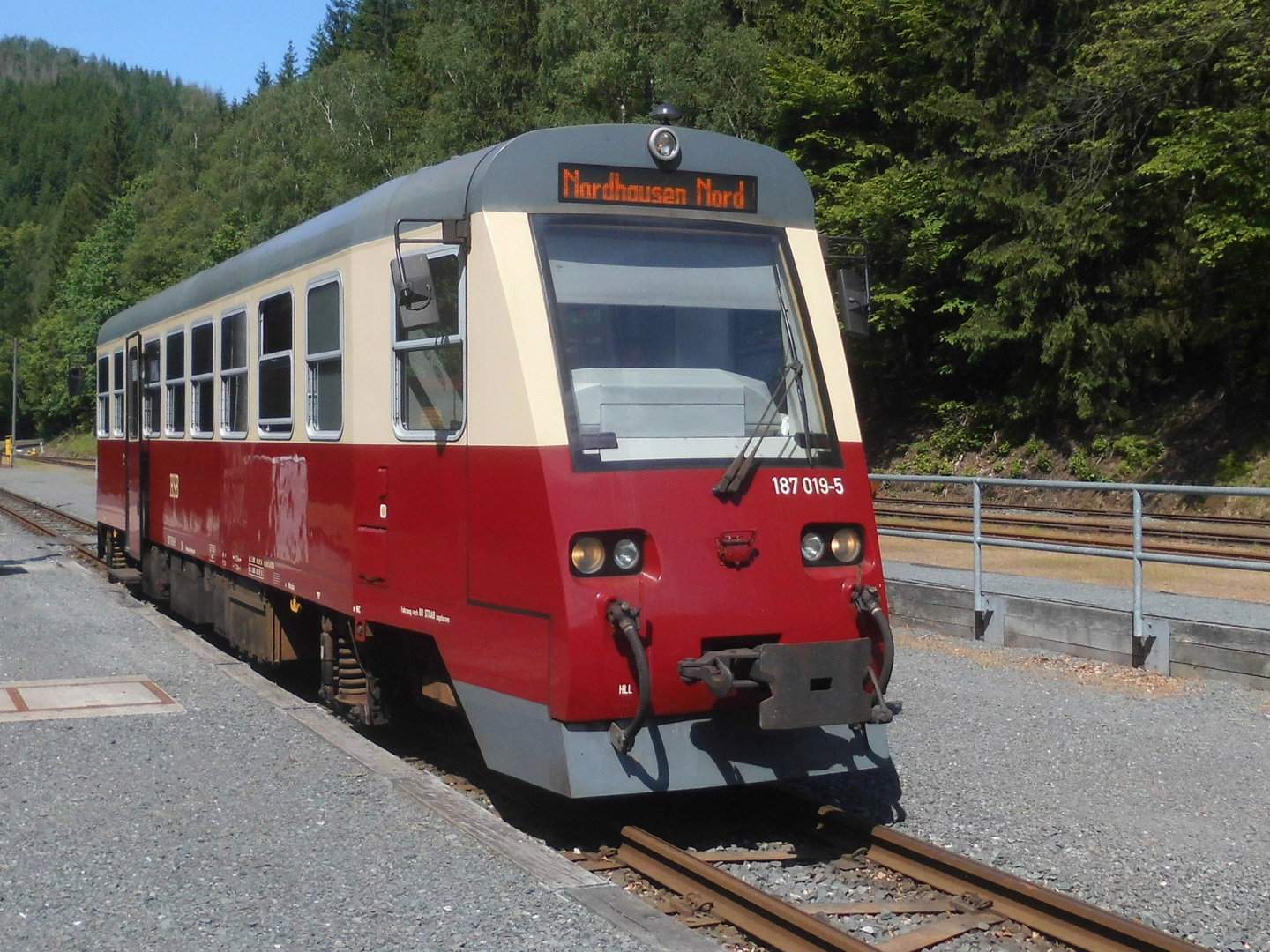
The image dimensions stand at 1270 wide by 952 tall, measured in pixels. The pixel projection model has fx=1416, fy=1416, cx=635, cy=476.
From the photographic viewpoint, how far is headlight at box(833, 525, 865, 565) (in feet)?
20.5

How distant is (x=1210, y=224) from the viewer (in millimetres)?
22875

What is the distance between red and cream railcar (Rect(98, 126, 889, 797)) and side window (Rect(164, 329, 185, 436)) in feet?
14.6

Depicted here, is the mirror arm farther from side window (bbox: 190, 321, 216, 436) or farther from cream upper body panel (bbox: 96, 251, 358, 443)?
side window (bbox: 190, 321, 216, 436)

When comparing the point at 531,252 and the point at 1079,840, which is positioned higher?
the point at 531,252

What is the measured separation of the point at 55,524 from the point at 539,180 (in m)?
22.5

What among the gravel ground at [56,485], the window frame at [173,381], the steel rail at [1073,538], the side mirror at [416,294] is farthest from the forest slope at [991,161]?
the side mirror at [416,294]

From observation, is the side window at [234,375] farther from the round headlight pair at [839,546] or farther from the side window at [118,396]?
the side window at [118,396]

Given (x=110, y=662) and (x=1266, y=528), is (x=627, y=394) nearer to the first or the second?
(x=110, y=662)

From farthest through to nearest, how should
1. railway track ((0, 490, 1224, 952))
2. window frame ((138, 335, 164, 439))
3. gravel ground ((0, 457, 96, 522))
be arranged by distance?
gravel ground ((0, 457, 96, 522)) < window frame ((138, 335, 164, 439)) < railway track ((0, 490, 1224, 952))

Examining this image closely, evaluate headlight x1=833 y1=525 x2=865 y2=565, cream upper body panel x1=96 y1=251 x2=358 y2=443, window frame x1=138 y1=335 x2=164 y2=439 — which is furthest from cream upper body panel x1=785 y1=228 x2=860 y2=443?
window frame x1=138 y1=335 x2=164 y2=439

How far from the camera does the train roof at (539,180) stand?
6.15m

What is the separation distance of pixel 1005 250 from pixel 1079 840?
24121 millimetres

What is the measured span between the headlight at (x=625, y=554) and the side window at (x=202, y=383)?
17.4 ft

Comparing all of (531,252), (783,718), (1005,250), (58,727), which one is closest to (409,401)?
(531,252)
